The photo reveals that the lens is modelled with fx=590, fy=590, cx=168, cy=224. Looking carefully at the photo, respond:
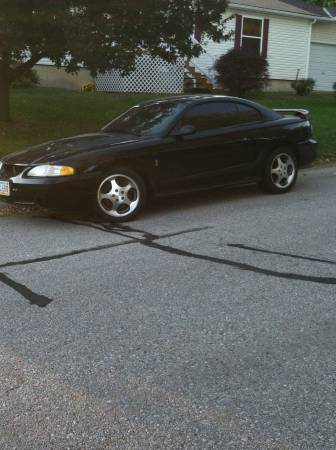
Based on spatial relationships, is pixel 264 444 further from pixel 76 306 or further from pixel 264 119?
pixel 264 119

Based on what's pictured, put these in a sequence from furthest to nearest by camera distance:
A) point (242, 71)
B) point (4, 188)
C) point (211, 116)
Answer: point (242, 71), point (211, 116), point (4, 188)

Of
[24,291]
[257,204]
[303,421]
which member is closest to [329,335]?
[303,421]

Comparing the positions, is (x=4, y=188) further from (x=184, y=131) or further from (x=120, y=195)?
(x=184, y=131)

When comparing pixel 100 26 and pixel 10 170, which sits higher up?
pixel 100 26

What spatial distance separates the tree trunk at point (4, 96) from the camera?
12664 millimetres

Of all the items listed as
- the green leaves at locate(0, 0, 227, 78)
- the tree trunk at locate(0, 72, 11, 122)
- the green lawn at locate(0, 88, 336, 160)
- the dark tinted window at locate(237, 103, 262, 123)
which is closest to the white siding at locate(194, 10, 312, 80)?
the green lawn at locate(0, 88, 336, 160)

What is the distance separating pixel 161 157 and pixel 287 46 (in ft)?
70.9

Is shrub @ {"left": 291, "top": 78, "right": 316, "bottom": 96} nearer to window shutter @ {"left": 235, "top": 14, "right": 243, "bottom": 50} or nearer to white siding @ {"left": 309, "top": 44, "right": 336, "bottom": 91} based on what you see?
window shutter @ {"left": 235, "top": 14, "right": 243, "bottom": 50}

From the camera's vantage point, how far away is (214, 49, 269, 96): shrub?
67.1ft

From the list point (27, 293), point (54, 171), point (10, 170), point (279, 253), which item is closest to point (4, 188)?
point (10, 170)

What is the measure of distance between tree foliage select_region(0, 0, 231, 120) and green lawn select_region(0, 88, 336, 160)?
1.69 meters

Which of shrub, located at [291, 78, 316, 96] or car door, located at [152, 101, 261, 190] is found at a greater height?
shrub, located at [291, 78, 316, 96]

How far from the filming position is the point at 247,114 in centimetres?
846

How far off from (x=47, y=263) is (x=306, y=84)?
71.1 feet
